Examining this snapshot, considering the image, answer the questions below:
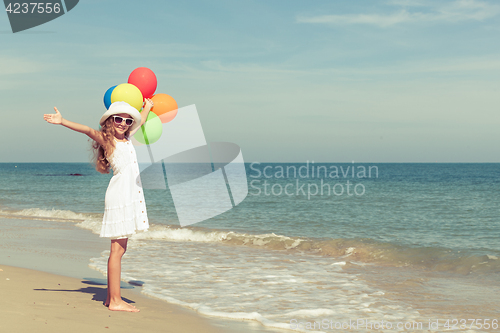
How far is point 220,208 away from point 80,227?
769 cm

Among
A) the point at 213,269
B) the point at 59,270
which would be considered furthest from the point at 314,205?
the point at 59,270

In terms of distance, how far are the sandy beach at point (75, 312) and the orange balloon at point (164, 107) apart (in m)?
2.39

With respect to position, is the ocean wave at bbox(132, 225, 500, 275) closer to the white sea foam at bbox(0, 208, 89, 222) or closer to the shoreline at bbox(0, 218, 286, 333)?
the shoreline at bbox(0, 218, 286, 333)

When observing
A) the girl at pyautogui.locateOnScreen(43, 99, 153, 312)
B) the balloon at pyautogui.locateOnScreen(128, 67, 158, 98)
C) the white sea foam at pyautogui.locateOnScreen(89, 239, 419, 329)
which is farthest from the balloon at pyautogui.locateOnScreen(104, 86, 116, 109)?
the white sea foam at pyautogui.locateOnScreen(89, 239, 419, 329)

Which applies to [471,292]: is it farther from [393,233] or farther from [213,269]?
[393,233]

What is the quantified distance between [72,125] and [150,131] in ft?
3.89

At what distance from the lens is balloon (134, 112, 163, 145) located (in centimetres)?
512

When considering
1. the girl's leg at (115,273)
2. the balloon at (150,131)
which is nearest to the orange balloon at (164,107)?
the balloon at (150,131)

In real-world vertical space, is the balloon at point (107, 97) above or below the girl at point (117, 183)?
above

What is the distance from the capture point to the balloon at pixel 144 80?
17.5 ft

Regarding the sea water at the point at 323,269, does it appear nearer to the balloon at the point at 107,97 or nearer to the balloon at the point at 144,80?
the balloon at the point at 107,97

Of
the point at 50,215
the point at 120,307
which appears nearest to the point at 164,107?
the point at 120,307

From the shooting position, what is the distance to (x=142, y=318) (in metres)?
4.38

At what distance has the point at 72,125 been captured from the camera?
4.09 m
